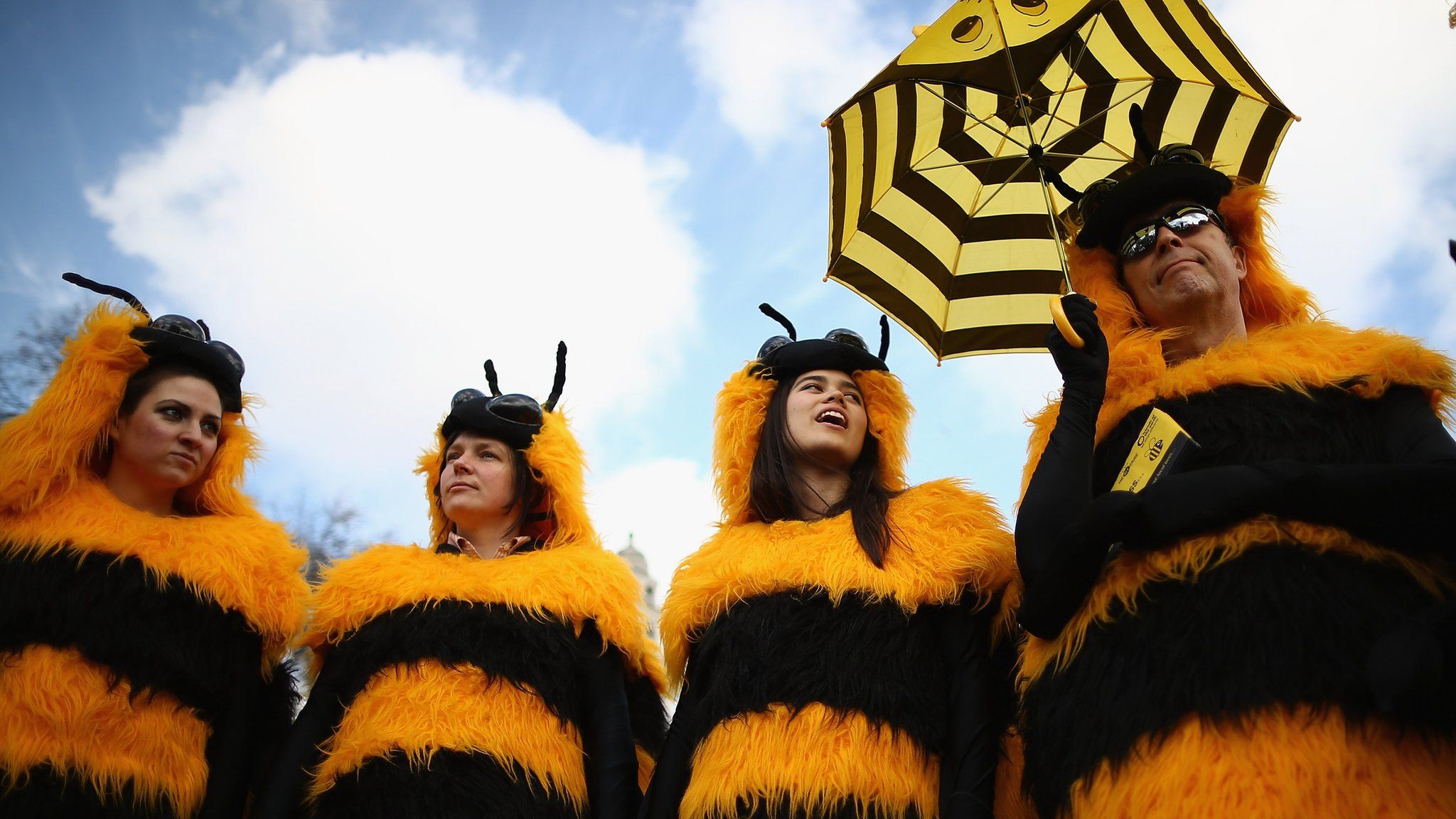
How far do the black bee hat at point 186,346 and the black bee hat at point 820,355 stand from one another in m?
2.25

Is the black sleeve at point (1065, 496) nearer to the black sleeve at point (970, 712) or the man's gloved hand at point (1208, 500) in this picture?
the man's gloved hand at point (1208, 500)

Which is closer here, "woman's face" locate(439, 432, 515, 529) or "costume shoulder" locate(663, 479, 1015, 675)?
"costume shoulder" locate(663, 479, 1015, 675)

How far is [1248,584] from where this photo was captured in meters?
2.40

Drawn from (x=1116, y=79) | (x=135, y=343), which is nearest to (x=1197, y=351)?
(x=1116, y=79)

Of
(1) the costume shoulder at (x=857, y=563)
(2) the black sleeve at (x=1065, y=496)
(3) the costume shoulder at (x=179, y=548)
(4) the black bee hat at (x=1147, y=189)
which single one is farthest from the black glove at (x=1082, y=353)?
(3) the costume shoulder at (x=179, y=548)

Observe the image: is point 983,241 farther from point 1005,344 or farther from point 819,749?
point 819,749

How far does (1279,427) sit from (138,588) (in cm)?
370

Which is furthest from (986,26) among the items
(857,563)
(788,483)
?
(857,563)

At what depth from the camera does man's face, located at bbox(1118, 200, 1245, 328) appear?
10.7 ft

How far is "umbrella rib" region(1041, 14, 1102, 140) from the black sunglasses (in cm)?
84

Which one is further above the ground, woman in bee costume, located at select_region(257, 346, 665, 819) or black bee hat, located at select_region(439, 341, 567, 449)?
black bee hat, located at select_region(439, 341, 567, 449)

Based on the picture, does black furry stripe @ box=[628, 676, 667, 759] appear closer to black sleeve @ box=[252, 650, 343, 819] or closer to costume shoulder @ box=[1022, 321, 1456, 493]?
black sleeve @ box=[252, 650, 343, 819]

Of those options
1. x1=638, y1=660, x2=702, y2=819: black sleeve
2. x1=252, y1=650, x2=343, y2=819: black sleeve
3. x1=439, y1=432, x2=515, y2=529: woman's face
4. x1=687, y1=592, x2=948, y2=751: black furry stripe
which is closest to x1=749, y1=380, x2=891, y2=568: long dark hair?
x1=687, y1=592, x2=948, y2=751: black furry stripe

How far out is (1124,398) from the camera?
3.08 meters
